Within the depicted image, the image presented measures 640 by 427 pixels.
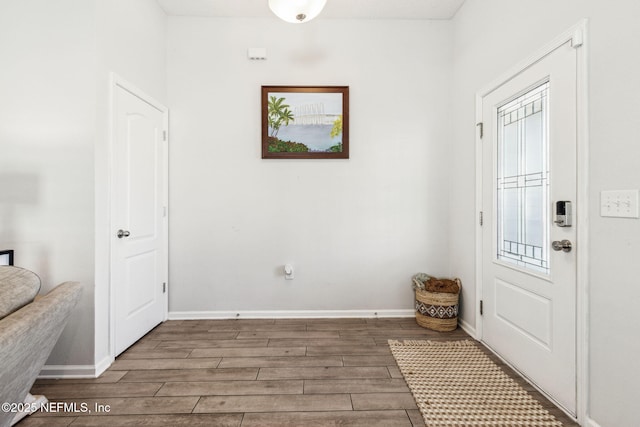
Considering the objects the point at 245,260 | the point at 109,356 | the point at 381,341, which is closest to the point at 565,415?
the point at 381,341

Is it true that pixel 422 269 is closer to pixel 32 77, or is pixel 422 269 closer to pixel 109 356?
pixel 109 356

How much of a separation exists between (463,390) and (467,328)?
3.19 feet

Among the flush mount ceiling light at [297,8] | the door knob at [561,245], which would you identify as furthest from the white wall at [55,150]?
the door knob at [561,245]

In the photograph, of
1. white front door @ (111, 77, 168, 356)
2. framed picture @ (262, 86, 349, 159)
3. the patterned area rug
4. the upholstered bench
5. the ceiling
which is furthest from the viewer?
framed picture @ (262, 86, 349, 159)

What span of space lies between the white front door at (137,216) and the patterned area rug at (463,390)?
208cm

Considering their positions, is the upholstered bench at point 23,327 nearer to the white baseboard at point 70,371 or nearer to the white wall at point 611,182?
the white baseboard at point 70,371

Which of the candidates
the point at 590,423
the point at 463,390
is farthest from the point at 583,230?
the point at 463,390

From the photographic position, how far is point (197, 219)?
2961 millimetres

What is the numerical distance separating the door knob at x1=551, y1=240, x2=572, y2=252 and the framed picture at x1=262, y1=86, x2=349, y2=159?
181 centimetres

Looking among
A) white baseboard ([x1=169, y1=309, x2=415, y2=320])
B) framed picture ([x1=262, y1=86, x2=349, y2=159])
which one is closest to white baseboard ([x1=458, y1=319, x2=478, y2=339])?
white baseboard ([x1=169, y1=309, x2=415, y2=320])

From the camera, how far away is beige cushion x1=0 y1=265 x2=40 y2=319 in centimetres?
113

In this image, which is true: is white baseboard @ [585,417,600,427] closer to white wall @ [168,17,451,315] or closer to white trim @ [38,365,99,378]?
white wall @ [168,17,451,315]

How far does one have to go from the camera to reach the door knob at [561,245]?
1.61 meters

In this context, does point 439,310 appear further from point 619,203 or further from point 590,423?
point 619,203
